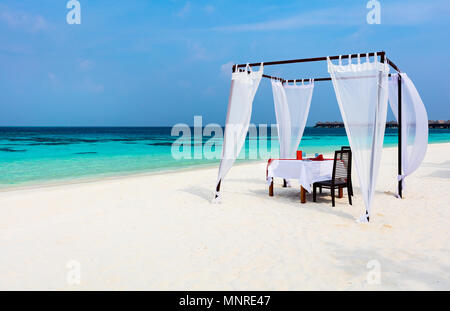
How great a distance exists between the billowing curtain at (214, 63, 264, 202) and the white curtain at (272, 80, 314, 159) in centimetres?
134

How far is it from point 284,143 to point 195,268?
4.17 meters

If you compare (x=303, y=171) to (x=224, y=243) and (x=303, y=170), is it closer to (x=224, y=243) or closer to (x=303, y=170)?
(x=303, y=170)

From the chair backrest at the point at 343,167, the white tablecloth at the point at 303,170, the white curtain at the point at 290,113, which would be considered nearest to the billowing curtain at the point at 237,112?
the white tablecloth at the point at 303,170

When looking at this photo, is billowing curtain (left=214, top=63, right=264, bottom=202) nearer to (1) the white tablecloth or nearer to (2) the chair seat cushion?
(1) the white tablecloth

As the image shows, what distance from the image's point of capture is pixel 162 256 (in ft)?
10.2

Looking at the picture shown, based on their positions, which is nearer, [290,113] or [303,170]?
[303,170]

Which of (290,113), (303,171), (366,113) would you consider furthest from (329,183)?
(290,113)

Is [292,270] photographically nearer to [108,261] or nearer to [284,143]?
[108,261]

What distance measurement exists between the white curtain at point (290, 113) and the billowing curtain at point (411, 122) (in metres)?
1.50

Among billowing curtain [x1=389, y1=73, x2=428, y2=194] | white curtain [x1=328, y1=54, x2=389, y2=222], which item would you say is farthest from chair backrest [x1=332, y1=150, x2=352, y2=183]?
billowing curtain [x1=389, y1=73, x2=428, y2=194]

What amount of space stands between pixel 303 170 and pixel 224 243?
233cm

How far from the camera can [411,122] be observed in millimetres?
5645

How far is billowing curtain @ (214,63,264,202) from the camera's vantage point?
204 inches

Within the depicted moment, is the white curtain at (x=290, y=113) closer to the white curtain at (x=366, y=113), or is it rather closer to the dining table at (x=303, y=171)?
the dining table at (x=303, y=171)
